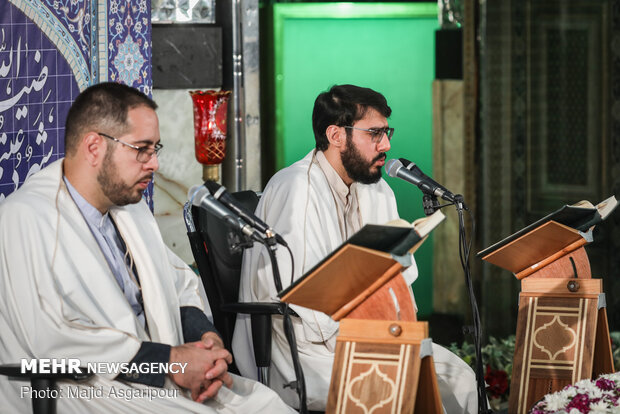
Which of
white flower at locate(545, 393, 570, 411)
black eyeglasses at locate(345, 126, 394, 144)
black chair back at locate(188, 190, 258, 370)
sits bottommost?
white flower at locate(545, 393, 570, 411)

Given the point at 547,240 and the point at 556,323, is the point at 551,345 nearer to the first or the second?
the point at 556,323

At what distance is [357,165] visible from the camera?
416 cm

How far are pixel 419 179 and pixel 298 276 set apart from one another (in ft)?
2.13

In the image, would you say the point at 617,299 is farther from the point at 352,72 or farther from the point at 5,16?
the point at 5,16

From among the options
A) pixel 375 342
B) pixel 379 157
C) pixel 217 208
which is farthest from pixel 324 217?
pixel 375 342

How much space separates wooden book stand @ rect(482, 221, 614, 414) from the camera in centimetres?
374

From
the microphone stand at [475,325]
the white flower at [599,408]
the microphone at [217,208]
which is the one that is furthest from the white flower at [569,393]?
the microphone at [217,208]

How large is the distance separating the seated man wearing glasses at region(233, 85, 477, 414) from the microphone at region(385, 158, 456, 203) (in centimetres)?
45

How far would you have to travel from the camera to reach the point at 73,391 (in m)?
2.91

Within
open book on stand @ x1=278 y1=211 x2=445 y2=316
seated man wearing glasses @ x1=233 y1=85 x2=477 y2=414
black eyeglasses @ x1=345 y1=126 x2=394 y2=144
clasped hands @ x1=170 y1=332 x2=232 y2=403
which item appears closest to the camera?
open book on stand @ x1=278 y1=211 x2=445 y2=316

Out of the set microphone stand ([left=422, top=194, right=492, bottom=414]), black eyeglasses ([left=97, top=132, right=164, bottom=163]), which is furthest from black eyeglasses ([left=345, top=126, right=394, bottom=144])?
black eyeglasses ([left=97, top=132, right=164, bottom=163])

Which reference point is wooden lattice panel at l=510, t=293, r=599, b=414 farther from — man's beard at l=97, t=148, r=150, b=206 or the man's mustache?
man's beard at l=97, t=148, r=150, b=206

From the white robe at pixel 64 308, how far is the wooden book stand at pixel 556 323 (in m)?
1.17
